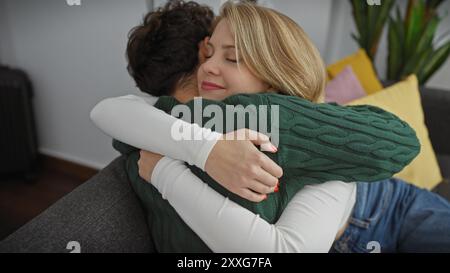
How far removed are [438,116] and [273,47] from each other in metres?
1.07

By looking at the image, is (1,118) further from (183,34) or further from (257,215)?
(257,215)

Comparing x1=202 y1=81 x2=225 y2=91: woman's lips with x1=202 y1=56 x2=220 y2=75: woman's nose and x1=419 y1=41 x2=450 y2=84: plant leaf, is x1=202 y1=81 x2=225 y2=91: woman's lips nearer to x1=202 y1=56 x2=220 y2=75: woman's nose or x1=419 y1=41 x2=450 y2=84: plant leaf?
x1=202 y1=56 x2=220 y2=75: woman's nose

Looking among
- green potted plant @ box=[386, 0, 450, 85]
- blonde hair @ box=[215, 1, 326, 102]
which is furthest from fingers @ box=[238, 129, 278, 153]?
green potted plant @ box=[386, 0, 450, 85]

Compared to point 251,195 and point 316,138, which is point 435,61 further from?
point 251,195

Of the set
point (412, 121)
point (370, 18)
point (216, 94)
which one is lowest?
point (412, 121)

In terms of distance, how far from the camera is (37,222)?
0.59m

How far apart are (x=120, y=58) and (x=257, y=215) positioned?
1.20 feet

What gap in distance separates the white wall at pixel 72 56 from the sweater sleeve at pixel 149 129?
3 centimetres

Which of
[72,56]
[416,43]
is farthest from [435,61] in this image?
[72,56]

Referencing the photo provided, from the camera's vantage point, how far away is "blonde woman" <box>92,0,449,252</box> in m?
0.52

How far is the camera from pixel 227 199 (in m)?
0.55

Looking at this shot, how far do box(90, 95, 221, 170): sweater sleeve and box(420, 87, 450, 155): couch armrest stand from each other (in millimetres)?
1191

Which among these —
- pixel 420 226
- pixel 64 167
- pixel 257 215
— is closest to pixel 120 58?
pixel 64 167

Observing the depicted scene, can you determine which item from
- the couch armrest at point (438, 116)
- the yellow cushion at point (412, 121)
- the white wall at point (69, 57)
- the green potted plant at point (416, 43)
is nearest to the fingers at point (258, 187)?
the white wall at point (69, 57)
